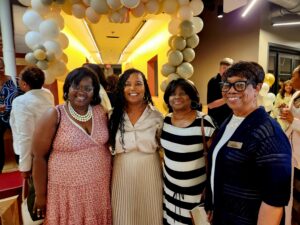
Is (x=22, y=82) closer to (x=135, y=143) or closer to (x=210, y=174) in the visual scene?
(x=135, y=143)

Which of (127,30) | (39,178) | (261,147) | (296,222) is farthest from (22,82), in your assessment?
(127,30)

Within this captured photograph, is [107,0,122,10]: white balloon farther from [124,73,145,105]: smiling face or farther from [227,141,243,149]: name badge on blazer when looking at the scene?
[227,141,243,149]: name badge on blazer

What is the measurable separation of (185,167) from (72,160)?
72 cm

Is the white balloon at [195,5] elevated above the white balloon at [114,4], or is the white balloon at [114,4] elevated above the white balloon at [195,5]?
the white balloon at [195,5]

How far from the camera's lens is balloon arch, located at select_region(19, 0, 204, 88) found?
2867 millimetres

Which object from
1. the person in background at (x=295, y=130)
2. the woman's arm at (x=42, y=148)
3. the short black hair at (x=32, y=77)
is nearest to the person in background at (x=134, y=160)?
the woman's arm at (x=42, y=148)

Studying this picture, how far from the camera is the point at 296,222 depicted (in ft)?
7.47

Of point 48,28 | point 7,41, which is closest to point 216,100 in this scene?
point 48,28

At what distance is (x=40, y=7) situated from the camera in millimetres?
2859

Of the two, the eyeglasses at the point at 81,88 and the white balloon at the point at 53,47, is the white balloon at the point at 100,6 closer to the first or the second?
the white balloon at the point at 53,47

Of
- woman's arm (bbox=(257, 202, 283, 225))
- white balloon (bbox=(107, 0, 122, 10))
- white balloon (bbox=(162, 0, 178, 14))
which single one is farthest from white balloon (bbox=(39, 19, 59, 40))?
woman's arm (bbox=(257, 202, 283, 225))

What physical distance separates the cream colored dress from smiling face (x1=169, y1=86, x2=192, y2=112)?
24cm

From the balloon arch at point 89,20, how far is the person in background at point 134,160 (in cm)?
158

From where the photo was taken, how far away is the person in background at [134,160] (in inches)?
64.6
